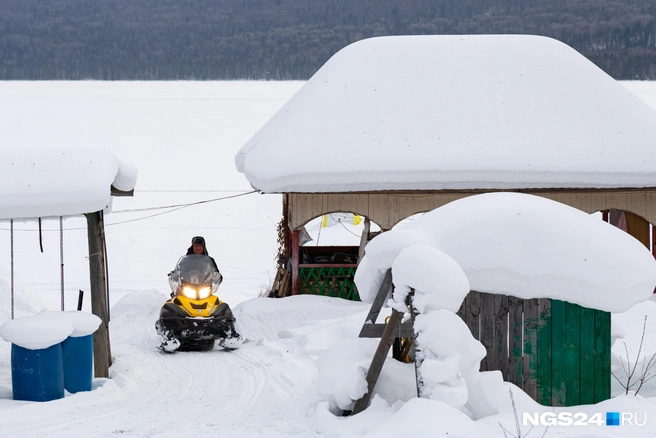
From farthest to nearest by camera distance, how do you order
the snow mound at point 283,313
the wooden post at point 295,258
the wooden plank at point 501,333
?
the wooden post at point 295,258, the snow mound at point 283,313, the wooden plank at point 501,333

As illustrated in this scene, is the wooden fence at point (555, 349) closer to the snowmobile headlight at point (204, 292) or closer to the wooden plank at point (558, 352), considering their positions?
the wooden plank at point (558, 352)

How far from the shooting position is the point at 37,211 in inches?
380

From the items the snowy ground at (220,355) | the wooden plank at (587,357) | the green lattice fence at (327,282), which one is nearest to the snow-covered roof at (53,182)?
the snowy ground at (220,355)

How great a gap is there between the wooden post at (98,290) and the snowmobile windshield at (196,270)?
162 centimetres

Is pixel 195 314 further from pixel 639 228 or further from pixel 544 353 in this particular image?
pixel 639 228

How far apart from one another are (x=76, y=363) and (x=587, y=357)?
16.8 feet

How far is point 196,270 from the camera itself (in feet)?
41.0

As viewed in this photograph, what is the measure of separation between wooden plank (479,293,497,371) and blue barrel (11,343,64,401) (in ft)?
13.8

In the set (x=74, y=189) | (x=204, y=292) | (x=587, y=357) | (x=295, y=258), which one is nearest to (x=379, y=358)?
(x=587, y=357)

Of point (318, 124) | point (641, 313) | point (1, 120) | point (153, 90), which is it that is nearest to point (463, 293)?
point (641, 313)

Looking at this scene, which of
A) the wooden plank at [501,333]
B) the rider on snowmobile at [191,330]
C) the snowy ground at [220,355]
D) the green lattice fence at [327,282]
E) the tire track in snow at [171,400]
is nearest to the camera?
the snowy ground at [220,355]

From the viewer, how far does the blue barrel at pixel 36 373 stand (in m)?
9.22

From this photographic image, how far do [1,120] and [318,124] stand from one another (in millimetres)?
53351

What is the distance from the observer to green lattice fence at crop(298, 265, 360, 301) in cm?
1600
